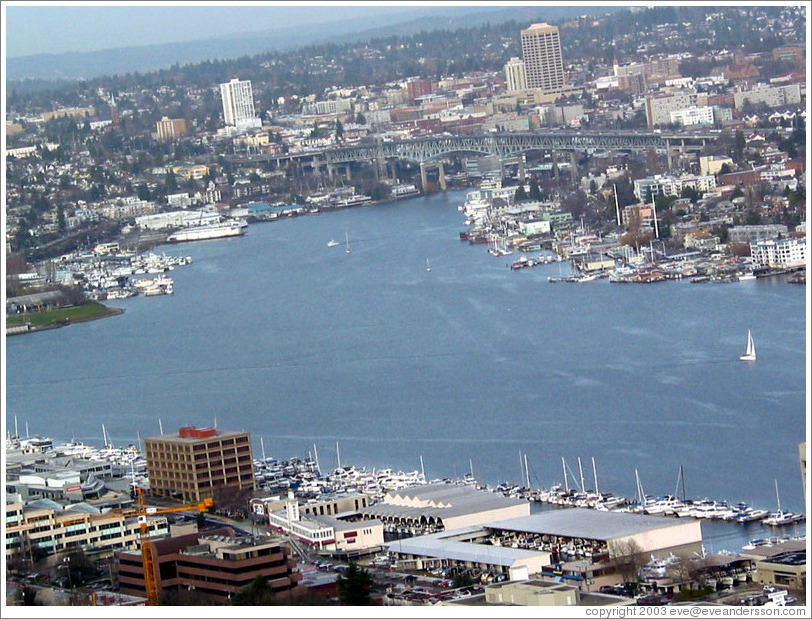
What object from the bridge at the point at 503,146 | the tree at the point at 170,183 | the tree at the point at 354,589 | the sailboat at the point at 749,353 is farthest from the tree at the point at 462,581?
the tree at the point at 170,183

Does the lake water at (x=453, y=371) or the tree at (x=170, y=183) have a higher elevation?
the lake water at (x=453, y=371)

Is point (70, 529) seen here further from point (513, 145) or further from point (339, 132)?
point (339, 132)

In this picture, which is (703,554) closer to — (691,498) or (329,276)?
(691,498)

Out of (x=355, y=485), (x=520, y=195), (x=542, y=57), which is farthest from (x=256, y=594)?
(x=542, y=57)

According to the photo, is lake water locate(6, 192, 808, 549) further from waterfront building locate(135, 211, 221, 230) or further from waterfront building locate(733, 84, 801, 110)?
waterfront building locate(733, 84, 801, 110)

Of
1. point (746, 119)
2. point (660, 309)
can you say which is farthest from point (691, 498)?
point (746, 119)

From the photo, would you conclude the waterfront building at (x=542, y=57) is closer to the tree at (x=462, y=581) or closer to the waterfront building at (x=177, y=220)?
the waterfront building at (x=177, y=220)
